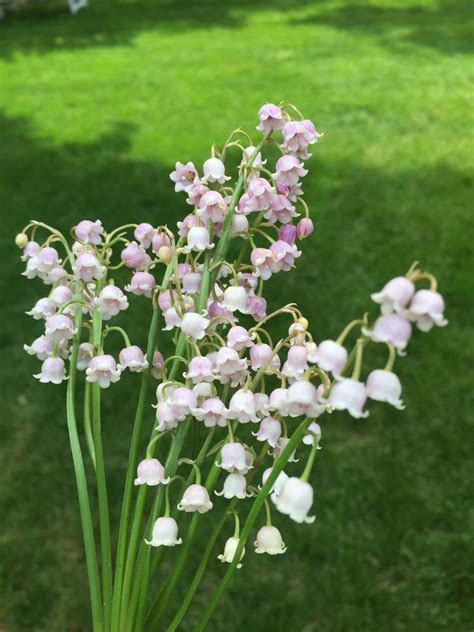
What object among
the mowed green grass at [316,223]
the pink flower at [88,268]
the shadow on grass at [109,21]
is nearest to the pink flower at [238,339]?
the pink flower at [88,268]

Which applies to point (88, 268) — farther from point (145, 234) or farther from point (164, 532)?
point (164, 532)

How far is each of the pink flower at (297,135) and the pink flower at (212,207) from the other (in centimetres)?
10

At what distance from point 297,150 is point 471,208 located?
2.95 meters

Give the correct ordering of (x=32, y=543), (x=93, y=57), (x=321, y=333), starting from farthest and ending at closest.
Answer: (x=93, y=57) → (x=321, y=333) → (x=32, y=543)

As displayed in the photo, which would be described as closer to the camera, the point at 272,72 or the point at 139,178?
the point at 139,178

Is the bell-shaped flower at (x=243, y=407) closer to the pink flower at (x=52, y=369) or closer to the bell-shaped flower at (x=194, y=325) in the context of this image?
the bell-shaped flower at (x=194, y=325)

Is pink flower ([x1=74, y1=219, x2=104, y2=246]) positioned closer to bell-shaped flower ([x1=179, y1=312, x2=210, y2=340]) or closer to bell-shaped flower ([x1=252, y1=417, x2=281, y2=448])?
bell-shaped flower ([x1=179, y1=312, x2=210, y2=340])

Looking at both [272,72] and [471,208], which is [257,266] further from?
[272,72]

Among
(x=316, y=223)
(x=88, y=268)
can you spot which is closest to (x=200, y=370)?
(x=88, y=268)

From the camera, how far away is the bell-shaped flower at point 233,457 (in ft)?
2.58

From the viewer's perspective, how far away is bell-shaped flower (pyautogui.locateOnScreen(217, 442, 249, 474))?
2.58 feet

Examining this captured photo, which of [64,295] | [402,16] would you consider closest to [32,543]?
[64,295]

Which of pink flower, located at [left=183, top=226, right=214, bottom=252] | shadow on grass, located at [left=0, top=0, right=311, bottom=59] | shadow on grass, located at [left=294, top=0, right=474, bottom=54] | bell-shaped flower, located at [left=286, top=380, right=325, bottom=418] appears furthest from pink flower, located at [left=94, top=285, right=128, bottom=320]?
shadow on grass, located at [left=0, top=0, right=311, bottom=59]

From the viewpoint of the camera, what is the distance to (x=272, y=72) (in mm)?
5898
